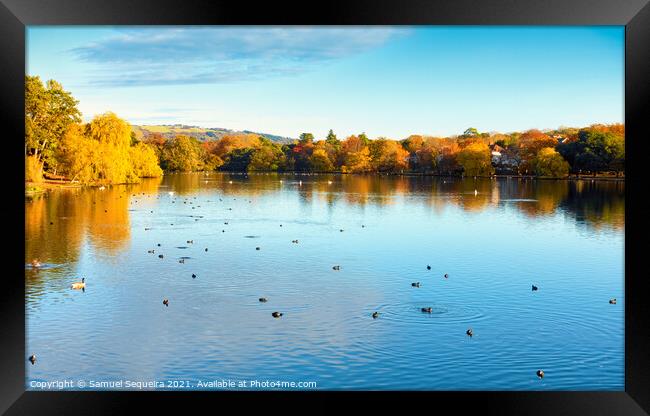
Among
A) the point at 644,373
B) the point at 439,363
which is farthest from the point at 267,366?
the point at 644,373

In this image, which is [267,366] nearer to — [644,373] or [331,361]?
[331,361]

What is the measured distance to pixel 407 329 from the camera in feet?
43.1

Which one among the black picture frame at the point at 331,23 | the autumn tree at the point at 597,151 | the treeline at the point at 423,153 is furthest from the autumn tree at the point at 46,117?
the autumn tree at the point at 597,151

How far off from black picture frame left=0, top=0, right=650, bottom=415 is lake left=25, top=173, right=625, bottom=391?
115 inches

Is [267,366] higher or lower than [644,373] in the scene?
lower

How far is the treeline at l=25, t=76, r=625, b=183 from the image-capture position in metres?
47.2

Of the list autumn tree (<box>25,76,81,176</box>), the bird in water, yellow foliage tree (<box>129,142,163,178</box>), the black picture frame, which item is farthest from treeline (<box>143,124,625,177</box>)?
the black picture frame

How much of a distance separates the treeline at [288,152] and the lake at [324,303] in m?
16.9

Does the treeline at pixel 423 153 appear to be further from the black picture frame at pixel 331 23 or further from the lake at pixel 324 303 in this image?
the black picture frame at pixel 331 23

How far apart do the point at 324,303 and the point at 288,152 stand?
100373 millimetres

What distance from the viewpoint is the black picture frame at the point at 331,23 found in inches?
284

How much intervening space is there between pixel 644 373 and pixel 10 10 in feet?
26.2

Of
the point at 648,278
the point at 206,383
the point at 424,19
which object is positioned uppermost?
the point at 424,19

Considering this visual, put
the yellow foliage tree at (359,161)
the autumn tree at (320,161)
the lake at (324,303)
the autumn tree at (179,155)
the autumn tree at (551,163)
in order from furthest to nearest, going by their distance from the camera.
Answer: the autumn tree at (320,161) < the yellow foliage tree at (359,161) < the autumn tree at (179,155) < the autumn tree at (551,163) < the lake at (324,303)
